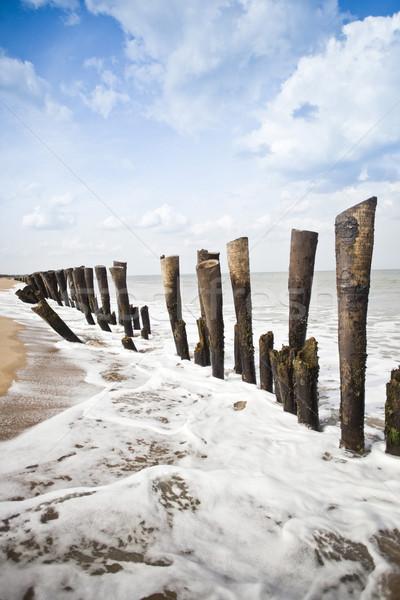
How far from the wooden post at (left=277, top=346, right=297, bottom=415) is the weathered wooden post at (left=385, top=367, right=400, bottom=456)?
1059mm

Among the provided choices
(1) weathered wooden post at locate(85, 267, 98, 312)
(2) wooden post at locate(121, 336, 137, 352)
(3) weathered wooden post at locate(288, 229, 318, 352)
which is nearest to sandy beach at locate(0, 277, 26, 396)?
(2) wooden post at locate(121, 336, 137, 352)

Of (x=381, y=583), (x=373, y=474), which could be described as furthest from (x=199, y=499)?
Result: (x=373, y=474)

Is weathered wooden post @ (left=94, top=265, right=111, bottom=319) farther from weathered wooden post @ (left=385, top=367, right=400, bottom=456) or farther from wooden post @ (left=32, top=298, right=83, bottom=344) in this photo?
weathered wooden post @ (left=385, top=367, right=400, bottom=456)

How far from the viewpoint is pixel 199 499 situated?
6.83 feet

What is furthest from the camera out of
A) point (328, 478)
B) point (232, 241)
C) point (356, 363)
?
point (232, 241)

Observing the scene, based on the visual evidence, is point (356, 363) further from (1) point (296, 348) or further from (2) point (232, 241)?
(2) point (232, 241)

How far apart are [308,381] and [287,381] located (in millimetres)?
492

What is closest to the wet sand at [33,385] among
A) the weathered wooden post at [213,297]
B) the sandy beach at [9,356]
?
the sandy beach at [9,356]

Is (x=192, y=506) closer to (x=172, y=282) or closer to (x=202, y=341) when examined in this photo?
(x=202, y=341)

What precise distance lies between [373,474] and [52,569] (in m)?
2.34

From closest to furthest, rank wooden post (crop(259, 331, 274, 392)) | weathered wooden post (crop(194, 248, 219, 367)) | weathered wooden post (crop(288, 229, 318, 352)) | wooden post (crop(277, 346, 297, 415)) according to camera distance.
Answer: wooden post (crop(277, 346, 297, 415)), weathered wooden post (crop(288, 229, 318, 352)), wooden post (crop(259, 331, 274, 392)), weathered wooden post (crop(194, 248, 219, 367))

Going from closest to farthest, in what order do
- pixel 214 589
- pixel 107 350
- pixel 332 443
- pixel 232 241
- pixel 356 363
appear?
1. pixel 214 589
2. pixel 356 363
3. pixel 332 443
4. pixel 232 241
5. pixel 107 350

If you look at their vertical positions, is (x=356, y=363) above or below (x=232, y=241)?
below

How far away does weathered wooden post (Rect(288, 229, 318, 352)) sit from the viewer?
390 cm
